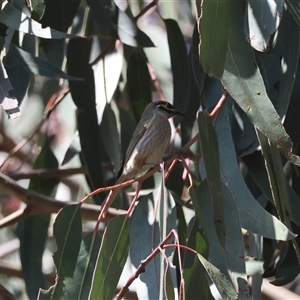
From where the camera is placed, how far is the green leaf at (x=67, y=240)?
1.91 metres

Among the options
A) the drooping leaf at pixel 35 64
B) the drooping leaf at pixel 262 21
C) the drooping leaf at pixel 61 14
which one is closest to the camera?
the drooping leaf at pixel 262 21

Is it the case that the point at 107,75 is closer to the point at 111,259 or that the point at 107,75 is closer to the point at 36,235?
the point at 36,235

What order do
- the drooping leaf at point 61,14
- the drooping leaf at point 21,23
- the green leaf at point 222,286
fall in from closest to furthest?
1. the green leaf at point 222,286
2. the drooping leaf at point 21,23
3. the drooping leaf at point 61,14

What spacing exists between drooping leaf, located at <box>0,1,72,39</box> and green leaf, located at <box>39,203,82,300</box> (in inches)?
18.7

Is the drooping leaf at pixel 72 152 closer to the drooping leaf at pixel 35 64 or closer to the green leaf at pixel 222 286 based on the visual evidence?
the drooping leaf at pixel 35 64

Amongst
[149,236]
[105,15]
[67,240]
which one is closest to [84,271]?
[67,240]

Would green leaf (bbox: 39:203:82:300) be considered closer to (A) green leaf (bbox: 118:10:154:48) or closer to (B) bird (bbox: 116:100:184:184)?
(B) bird (bbox: 116:100:184:184)

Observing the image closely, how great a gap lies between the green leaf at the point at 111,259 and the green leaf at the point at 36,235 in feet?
2.16

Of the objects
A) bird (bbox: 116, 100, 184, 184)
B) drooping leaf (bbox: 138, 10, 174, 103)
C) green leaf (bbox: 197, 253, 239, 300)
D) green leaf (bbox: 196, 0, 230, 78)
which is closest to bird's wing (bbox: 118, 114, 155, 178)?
bird (bbox: 116, 100, 184, 184)

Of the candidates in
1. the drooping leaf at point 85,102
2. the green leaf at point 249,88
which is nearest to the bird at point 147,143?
the drooping leaf at point 85,102

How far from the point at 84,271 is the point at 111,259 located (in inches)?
5.8

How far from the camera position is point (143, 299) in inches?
67.8

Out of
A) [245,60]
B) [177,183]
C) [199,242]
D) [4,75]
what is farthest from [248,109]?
[177,183]

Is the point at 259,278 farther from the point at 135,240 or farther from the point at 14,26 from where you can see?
the point at 14,26
